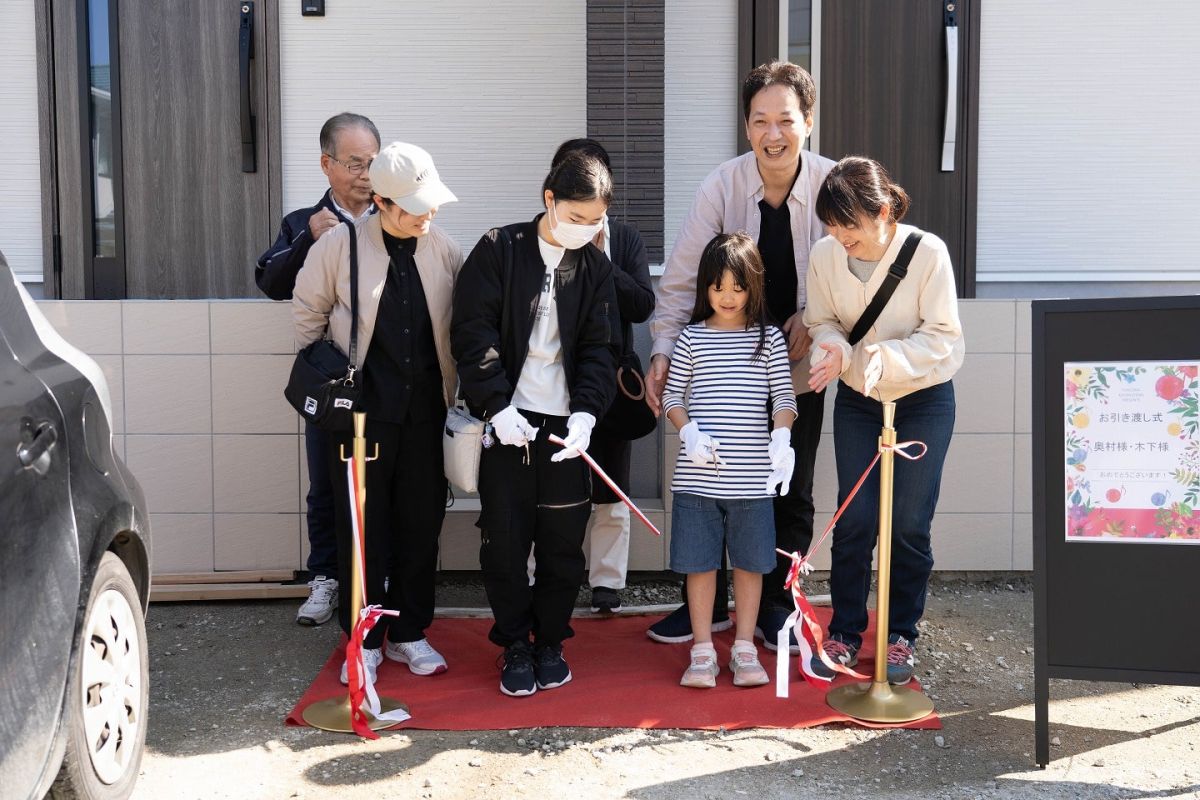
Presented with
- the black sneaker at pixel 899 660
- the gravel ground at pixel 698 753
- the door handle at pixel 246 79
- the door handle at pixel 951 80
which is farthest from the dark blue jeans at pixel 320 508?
the door handle at pixel 951 80

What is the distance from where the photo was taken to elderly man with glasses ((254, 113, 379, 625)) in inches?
179

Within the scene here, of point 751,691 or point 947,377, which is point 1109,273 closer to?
point 947,377

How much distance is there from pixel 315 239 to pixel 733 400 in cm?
177

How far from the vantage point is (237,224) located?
589 centimetres

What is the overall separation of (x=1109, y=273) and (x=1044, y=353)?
283cm

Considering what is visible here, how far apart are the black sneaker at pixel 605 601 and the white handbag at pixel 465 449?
3.96 ft

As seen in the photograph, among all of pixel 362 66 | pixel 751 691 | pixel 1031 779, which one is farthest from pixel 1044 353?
pixel 362 66

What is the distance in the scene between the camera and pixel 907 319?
3.89m

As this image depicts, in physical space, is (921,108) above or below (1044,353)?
above

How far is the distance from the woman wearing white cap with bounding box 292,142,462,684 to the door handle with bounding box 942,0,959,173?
2881mm

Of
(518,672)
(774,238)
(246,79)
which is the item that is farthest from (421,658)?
(246,79)

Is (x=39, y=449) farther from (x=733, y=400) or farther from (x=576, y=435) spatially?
(x=733, y=400)

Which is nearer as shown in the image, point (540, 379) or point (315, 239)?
point (540, 379)

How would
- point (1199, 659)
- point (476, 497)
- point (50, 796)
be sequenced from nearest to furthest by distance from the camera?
point (50, 796), point (1199, 659), point (476, 497)
